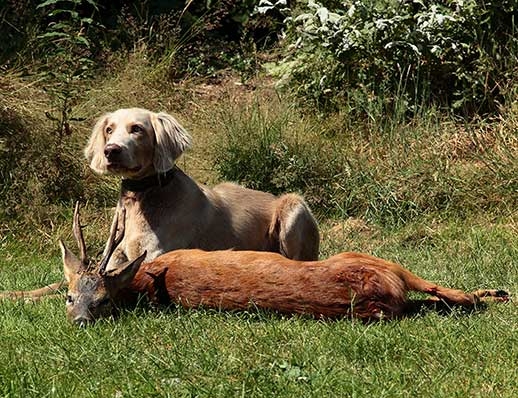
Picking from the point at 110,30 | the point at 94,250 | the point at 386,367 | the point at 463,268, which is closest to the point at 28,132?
the point at 94,250

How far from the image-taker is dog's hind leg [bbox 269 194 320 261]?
7.05m

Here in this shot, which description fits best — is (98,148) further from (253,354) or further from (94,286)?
(253,354)

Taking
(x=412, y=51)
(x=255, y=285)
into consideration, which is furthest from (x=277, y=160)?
(x=255, y=285)

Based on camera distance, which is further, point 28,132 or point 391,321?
point 28,132

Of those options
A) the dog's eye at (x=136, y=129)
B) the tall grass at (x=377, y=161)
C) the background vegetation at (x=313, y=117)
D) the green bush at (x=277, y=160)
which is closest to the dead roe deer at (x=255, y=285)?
the background vegetation at (x=313, y=117)

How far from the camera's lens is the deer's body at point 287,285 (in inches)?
185

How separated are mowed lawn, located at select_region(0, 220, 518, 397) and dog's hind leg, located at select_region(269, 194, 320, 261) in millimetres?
1980

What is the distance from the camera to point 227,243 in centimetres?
669

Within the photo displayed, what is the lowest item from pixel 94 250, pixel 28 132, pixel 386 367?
pixel 94 250

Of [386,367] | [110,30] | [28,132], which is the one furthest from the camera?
[110,30]

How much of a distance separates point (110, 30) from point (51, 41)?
1288 mm

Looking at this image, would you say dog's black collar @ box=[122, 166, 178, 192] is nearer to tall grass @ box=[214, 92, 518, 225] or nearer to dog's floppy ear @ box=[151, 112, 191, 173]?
dog's floppy ear @ box=[151, 112, 191, 173]

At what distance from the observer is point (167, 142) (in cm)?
663

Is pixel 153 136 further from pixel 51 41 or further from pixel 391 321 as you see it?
pixel 51 41
